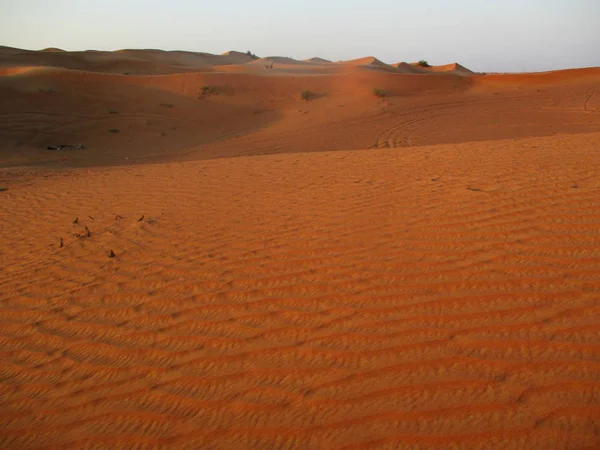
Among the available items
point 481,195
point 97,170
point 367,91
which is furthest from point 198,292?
point 367,91

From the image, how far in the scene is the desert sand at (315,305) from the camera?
248 centimetres

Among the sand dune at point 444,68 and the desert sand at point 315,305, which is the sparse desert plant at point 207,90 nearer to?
the desert sand at point 315,305

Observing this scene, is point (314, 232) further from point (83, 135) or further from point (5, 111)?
point (5, 111)

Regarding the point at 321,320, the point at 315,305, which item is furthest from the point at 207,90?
the point at 321,320

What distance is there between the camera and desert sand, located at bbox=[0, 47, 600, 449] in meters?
2.48

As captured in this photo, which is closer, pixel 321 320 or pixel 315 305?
pixel 321 320

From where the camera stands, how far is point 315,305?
138 inches

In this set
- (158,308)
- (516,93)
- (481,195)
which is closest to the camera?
(158,308)

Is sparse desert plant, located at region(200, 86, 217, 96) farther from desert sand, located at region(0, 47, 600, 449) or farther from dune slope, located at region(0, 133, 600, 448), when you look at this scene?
dune slope, located at region(0, 133, 600, 448)

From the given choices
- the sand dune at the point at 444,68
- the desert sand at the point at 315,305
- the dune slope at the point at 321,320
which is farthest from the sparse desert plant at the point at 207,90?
the sand dune at the point at 444,68

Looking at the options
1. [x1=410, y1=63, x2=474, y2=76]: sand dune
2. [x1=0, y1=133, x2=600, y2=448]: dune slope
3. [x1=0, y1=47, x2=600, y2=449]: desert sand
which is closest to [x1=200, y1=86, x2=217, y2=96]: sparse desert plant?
[x1=0, y1=47, x2=600, y2=449]: desert sand

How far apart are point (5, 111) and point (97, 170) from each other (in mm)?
10157

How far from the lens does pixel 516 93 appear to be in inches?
886

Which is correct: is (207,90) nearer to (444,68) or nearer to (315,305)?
(315,305)
